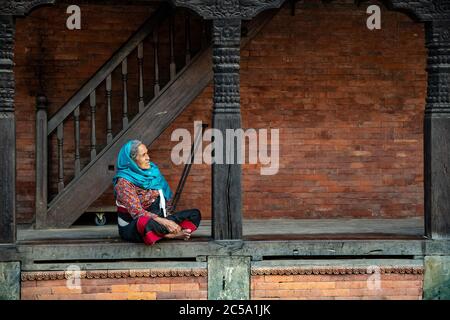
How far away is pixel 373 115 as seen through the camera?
1105 cm

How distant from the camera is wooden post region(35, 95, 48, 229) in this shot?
9.89 metres

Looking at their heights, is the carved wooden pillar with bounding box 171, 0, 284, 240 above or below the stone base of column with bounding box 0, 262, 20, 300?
above

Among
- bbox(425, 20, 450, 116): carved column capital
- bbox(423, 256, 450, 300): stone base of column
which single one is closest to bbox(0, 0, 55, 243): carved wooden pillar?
bbox(425, 20, 450, 116): carved column capital

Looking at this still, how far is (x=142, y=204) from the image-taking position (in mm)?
8602

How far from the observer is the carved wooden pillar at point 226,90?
28.0ft

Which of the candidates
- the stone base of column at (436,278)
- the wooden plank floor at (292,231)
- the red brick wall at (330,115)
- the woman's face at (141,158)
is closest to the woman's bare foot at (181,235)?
the wooden plank floor at (292,231)

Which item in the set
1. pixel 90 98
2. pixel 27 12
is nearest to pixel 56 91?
pixel 90 98

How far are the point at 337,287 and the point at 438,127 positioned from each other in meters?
1.97

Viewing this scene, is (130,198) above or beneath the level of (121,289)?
above

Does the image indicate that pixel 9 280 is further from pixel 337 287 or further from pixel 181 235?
pixel 337 287

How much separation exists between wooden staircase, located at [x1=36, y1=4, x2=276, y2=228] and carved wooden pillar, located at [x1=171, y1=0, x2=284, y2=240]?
149 cm

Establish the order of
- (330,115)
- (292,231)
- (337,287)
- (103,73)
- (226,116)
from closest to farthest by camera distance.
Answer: (226,116) → (337,287) → (292,231) → (103,73) → (330,115)

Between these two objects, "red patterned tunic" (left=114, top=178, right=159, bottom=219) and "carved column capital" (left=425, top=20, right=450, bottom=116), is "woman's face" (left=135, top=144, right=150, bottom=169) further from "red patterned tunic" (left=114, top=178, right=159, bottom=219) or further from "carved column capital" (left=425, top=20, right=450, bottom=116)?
"carved column capital" (left=425, top=20, right=450, bottom=116)

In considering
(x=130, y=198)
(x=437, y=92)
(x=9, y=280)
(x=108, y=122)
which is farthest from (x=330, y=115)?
(x=9, y=280)
